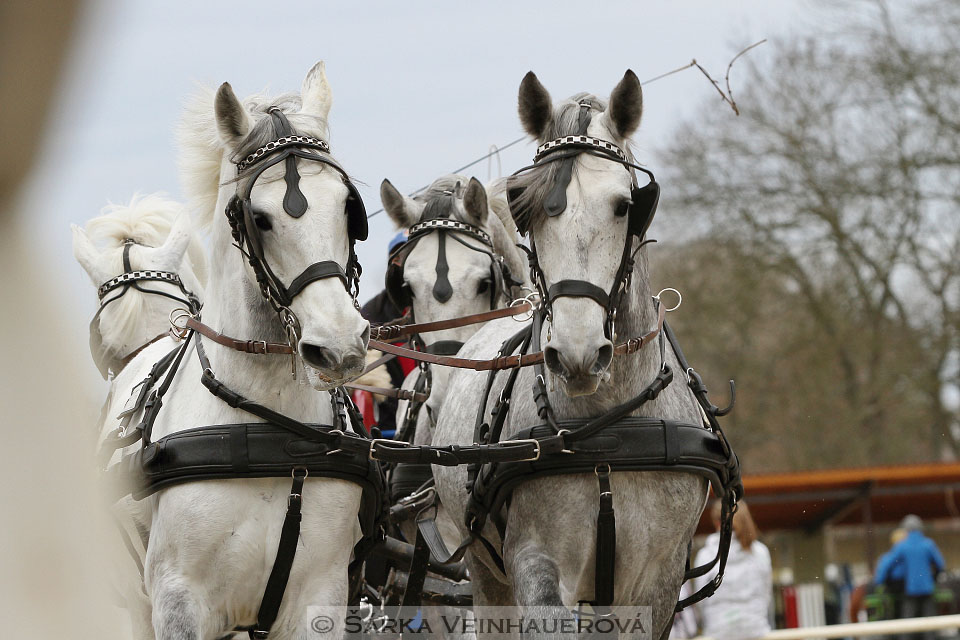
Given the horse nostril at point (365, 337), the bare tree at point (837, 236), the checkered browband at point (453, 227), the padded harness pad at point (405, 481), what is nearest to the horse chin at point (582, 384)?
the horse nostril at point (365, 337)

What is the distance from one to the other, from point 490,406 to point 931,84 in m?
18.1

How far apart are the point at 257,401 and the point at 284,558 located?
1.77 feet

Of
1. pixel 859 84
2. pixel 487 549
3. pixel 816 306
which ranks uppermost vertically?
pixel 859 84

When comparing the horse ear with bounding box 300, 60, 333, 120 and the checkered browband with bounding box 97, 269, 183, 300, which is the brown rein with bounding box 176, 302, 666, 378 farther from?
the checkered browband with bounding box 97, 269, 183, 300

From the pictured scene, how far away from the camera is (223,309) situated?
13.2ft

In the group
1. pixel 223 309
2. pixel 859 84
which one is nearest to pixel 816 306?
pixel 859 84

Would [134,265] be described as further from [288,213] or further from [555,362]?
[555,362]

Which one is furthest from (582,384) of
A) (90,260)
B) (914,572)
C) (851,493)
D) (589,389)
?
(851,493)

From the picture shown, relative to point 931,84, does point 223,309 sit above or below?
below

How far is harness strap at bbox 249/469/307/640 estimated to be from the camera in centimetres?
367

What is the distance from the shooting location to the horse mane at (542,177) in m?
3.94

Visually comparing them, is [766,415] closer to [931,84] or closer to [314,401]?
[931,84]

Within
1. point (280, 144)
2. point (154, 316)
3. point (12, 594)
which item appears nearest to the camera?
point (12, 594)

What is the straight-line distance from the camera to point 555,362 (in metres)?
3.72
